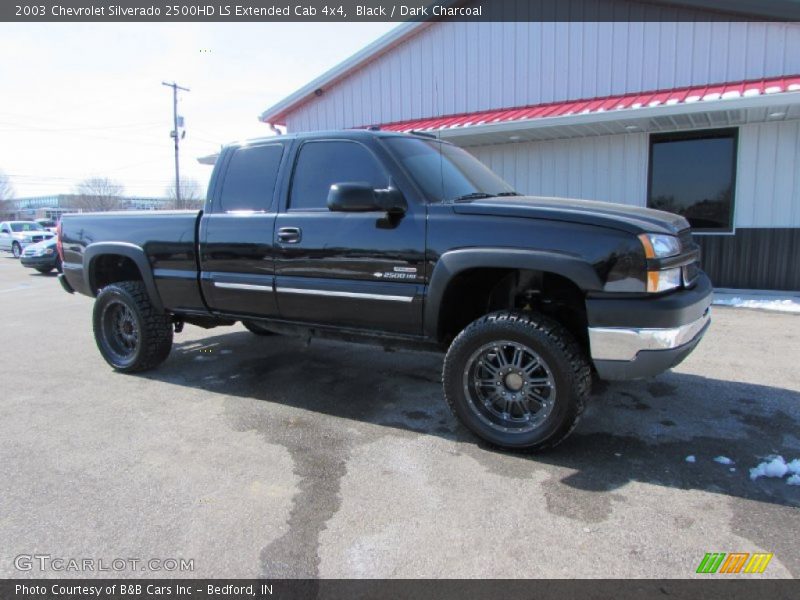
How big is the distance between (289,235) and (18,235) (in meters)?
27.6

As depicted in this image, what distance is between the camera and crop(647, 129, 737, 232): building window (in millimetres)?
9164

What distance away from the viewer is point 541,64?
1091 centimetres

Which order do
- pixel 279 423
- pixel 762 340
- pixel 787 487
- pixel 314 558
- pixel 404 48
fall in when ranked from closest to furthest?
pixel 314 558 → pixel 787 487 → pixel 279 423 → pixel 762 340 → pixel 404 48

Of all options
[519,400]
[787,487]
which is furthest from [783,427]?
[519,400]

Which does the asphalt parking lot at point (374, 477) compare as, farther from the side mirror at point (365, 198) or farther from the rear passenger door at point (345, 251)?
the side mirror at point (365, 198)

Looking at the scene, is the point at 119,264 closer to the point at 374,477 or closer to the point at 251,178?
the point at 251,178

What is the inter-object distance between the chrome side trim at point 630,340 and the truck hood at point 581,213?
0.55 m

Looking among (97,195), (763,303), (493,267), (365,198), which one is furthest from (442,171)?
(97,195)

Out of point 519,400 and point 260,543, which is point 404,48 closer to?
point 519,400

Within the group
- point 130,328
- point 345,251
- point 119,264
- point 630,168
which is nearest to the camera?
point 345,251

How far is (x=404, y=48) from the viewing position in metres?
12.7

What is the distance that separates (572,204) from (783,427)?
6.93 feet

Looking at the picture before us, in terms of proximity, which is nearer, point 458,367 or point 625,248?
point 625,248

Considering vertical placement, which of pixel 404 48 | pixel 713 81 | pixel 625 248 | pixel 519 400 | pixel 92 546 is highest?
pixel 404 48
